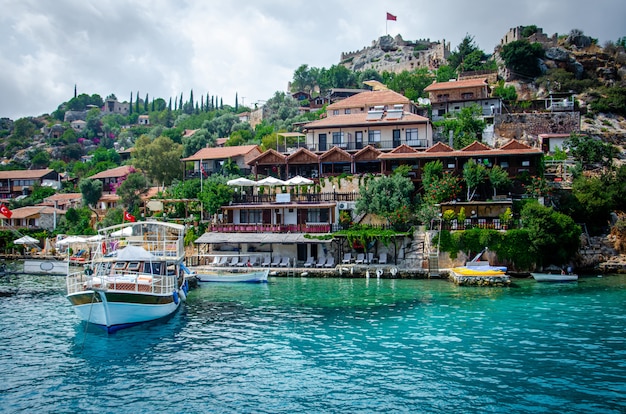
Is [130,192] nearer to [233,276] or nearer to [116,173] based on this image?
[116,173]

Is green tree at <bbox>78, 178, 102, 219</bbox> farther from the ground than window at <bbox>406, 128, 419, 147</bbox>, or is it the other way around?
window at <bbox>406, 128, 419, 147</bbox>

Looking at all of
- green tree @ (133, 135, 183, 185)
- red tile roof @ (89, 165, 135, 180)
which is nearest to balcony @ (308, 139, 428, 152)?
green tree @ (133, 135, 183, 185)

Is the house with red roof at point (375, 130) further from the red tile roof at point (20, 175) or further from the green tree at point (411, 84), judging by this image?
the red tile roof at point (20, 175)

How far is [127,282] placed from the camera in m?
25.8

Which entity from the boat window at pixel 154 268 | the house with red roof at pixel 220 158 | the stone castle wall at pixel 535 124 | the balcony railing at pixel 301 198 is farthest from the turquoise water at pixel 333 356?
the house with red roof at pixel 220 158

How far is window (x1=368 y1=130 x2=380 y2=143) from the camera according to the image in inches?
2212

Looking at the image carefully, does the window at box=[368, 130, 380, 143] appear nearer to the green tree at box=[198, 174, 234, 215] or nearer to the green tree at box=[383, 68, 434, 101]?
the green tree at box=[198, 174, 234, 215]

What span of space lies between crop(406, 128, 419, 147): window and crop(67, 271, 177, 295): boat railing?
1319 inches

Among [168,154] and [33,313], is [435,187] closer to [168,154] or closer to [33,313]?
[33,313]

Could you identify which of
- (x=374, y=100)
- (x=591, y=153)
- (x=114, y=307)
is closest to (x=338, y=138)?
(x=374, y=100)

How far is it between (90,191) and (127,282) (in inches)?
1918

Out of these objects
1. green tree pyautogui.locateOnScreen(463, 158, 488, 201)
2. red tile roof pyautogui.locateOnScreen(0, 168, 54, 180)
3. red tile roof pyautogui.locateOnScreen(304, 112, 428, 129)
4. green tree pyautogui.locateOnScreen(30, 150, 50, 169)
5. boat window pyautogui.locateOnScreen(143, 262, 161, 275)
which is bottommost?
boat window pyautogui.locateOnScreen(143, 262, 161, 275)

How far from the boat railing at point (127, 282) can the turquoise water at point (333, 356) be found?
1810 millimetres

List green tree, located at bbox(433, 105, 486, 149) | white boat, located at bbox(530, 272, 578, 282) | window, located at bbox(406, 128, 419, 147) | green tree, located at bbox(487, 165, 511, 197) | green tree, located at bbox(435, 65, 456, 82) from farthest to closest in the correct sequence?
green tree, located at bbox(435, 65, 456, 82)
green tree, located at bbox(433, 105, 486, 149)
window, located at bbox(406, 128, 419, 147)
green tree, located at bbox(487, 165, 511, 197)
white boat, located at bbox(530, 272, 578, 282)
